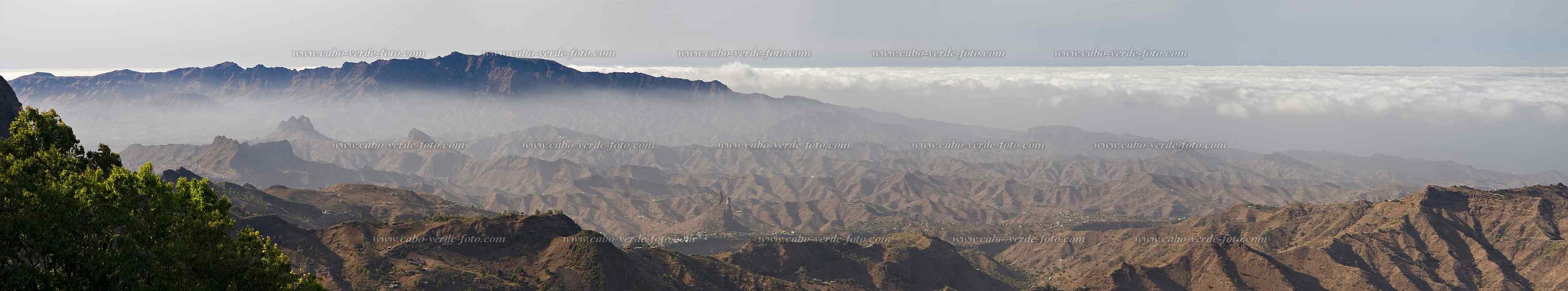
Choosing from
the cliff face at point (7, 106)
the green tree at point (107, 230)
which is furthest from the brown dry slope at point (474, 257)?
the green tree at point (107, 230)

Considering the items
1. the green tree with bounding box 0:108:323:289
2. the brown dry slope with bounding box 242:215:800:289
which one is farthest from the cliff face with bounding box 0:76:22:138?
the green tree with bounding box 0:108:323:289

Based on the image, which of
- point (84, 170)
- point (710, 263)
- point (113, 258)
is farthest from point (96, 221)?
point (710, 263)

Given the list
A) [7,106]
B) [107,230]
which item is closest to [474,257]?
[7,106]

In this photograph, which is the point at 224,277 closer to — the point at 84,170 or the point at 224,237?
the point at 224,237

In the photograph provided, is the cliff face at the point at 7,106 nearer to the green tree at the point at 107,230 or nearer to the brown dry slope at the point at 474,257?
the brown dry slope at the point at 474,257

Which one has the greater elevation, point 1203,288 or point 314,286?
point 314,286

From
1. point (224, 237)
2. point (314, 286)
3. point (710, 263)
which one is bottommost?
point (710, 263)
